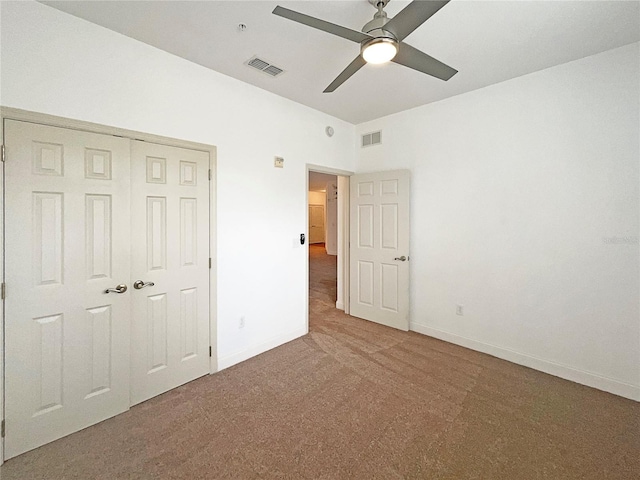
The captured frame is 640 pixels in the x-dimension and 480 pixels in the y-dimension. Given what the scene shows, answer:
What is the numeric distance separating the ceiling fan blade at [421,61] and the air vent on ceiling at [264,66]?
120 centimetres

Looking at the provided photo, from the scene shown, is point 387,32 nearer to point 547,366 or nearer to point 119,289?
point 119,289

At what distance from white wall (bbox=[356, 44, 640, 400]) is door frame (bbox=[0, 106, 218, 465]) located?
2484 millimetres

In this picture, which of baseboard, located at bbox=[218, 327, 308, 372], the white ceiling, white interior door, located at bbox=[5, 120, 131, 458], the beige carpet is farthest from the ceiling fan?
baseboard, located at bbox=[218, 327, 308, 372]

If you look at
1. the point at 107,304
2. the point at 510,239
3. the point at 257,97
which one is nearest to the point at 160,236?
the point at 107,304

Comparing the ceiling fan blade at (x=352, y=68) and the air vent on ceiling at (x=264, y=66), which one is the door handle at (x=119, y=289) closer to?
the air vent on ceiling at (x=264, y=66)

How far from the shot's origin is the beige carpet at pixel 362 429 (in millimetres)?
1698

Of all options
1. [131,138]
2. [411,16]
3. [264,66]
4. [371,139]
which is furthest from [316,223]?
[411,16]

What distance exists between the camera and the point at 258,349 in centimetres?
314

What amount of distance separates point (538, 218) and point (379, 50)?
225 centimetres

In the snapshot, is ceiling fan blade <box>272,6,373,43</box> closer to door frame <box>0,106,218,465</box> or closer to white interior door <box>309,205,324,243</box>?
door frame <box>0,106,218,465</box>

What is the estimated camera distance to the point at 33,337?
1.84m

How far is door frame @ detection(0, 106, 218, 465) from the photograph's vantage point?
5.65ft

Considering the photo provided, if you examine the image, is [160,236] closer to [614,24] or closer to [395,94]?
[395,94]

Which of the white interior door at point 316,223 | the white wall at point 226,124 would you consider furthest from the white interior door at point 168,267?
the white interior door at point 316,223
